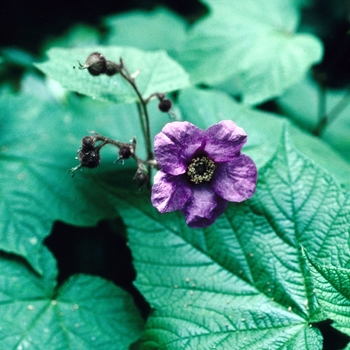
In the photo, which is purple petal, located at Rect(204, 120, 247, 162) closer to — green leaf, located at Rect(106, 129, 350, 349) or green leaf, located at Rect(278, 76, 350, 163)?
green leaf, located at Rect(106, 129, 350, 349)

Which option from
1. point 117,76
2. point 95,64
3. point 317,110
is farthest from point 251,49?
point 95,64

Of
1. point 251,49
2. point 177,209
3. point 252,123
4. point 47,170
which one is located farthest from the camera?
point 251,49

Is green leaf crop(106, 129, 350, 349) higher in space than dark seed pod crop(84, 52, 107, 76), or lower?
lower

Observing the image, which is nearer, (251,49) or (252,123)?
(252,123)

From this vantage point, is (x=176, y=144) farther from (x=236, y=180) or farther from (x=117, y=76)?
(x=117, y=76)

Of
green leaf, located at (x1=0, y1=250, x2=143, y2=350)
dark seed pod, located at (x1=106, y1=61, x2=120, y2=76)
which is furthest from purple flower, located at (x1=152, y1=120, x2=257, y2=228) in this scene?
green leaf, located at (x1=0, y1=250, x2=143, y2=350)

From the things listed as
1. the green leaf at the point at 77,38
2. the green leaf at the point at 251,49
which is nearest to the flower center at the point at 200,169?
the green leaf at the point at 251,49
